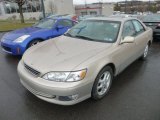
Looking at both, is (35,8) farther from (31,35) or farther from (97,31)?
(97,31)

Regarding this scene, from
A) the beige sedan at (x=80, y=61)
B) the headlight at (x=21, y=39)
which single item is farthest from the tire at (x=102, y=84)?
the headlight at (x=21, y=39)

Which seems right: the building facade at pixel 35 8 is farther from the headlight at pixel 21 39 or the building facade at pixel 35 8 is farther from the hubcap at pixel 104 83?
the hubcap at pixel 104 83

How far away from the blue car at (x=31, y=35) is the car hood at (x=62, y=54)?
1.84 metres

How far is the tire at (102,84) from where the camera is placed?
2.98 m

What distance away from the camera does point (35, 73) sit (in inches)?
110

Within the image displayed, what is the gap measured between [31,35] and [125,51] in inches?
130

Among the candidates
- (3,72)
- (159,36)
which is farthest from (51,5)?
(3,72)

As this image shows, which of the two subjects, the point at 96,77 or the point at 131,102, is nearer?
the point at 96,77

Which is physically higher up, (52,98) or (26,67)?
(26,67)

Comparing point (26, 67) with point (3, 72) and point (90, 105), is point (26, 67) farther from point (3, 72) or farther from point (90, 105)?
point (3, 72)

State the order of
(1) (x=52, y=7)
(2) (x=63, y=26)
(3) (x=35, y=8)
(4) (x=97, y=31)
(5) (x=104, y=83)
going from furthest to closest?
(3) (x=35, y=8)
(1) (x=52, y=7)
(2) (x=63, y=26)
(4) (x=97, y=31)
(5) (x=104, y=83)

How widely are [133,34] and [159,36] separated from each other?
4407 millimetres

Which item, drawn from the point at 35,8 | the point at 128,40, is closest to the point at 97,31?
the point at 128,40

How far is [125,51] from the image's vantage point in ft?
12.3
